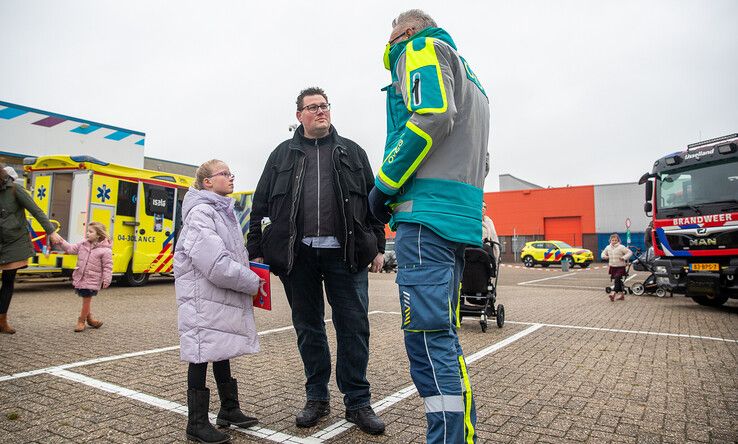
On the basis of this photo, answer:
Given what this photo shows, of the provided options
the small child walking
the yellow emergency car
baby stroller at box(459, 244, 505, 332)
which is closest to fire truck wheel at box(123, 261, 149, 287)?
the small child walking

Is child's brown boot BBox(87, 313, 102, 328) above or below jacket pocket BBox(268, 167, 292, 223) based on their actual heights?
below

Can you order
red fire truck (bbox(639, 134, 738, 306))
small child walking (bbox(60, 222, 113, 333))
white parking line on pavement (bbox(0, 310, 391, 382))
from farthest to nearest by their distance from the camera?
red fire truck (bbox(639, 134, 738, 306))
small child walking (bbox(60, 222, 113, 333))
white parking line on pavement (bbox(0, 310, 391, 382))

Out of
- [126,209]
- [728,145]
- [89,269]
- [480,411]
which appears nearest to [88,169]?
[126,209]

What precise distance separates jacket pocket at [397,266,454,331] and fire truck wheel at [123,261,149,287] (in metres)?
11.6

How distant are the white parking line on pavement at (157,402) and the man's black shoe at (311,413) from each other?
0.14 metres

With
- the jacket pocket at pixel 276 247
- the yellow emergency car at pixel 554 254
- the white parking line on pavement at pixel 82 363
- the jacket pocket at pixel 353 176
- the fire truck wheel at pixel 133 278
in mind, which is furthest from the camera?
the yellow emergency car at pixel 554 254

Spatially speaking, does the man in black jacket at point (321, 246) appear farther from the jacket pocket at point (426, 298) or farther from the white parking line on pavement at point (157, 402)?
the jacket pocket at point (426, 298)

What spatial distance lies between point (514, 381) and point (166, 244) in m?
11.1

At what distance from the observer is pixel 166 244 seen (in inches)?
506

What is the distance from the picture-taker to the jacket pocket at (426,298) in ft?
6.84

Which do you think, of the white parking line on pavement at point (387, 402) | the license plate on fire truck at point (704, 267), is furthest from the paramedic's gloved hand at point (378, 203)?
the license plate on fire truck at point (704, 267)

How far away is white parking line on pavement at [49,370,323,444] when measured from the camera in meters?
2.80

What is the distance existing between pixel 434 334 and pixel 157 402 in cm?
233

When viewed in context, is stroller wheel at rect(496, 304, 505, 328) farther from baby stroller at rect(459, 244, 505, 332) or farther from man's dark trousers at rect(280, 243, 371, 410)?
man's dark trousers at rect(280, 243, 371, 410)
